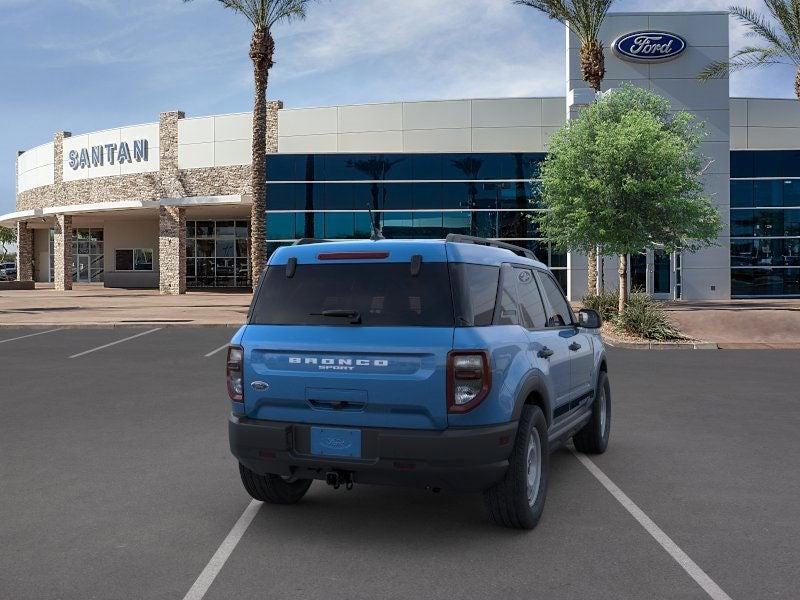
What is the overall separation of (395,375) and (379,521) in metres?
1.25

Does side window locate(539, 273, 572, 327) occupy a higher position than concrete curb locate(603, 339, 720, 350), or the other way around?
side window locate(539, 273, 572, 327)

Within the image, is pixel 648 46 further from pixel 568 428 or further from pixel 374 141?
pixel 568 428

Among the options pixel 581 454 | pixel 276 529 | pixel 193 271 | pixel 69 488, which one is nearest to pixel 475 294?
pixel 276 529

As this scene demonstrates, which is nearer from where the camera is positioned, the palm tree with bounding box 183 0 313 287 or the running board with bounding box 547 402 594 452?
the running board with bounding box 547 402 594 452

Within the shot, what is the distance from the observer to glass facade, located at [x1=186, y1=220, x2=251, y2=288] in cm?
4862

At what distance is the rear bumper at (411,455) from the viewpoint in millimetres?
4336

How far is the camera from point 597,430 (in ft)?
22.6

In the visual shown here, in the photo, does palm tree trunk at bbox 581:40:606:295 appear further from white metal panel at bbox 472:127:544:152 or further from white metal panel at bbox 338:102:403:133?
white metal panel at bbox 338:102:403:133

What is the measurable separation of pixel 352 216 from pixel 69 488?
3028cm

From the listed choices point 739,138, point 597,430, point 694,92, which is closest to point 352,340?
point 597,430

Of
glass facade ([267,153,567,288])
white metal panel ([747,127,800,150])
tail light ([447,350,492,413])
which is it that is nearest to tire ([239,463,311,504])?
tail light ([447,350,492,413])

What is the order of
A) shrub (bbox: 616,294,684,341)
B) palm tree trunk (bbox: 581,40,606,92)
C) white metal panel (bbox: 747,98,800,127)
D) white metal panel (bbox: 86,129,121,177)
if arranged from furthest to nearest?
1. white metal panel (bbox: 86,129,121,177)
2. white metal panel (bbox: 747,98,800,127)
3. palm tree trunk (bbox: 581,40,606,92)
4. shrub (bbox: 616,294,684,341)

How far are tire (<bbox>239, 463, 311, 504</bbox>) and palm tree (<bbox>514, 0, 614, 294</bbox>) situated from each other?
72.6 feet

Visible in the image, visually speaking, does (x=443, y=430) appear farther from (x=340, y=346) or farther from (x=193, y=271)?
(x=193, y=271)
